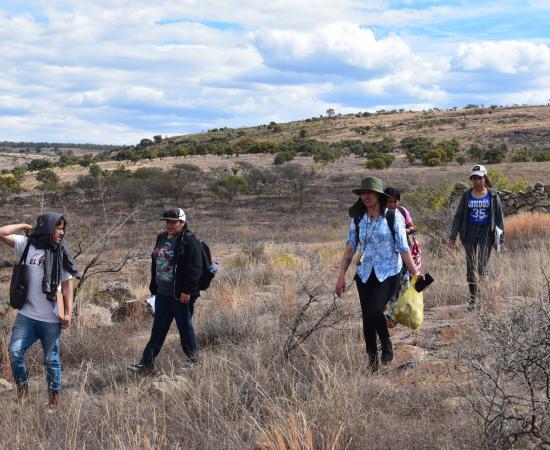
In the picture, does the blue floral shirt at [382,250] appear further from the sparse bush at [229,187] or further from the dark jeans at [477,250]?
the sparse bush at [229,187]

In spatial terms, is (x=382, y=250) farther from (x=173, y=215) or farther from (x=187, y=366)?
(x=187, y=366)

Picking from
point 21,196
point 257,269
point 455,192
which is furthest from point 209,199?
point 257,269

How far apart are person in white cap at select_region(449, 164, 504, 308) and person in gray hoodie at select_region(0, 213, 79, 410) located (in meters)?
4.26

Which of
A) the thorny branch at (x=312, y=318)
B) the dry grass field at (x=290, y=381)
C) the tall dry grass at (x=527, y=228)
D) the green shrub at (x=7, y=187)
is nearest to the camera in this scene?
the dry grass field at (x=290, y=381)

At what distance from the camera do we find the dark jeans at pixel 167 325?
235 inches

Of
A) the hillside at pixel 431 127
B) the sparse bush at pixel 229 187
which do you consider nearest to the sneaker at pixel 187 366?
the sparse bush at pixel 229 187

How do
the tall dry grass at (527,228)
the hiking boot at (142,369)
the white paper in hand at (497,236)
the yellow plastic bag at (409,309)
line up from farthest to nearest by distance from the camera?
1. the tall dry grass at (527,228)
2. the white paper in hand at (497,236)
3. the hiking boot at (142,369)
4. the yellow plastic bag at (409,309)

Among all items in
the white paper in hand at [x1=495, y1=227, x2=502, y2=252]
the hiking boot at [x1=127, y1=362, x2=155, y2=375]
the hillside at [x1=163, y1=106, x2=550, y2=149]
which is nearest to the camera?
the hiking boot at [x1=127, y1=362, x2=155, y2=375]

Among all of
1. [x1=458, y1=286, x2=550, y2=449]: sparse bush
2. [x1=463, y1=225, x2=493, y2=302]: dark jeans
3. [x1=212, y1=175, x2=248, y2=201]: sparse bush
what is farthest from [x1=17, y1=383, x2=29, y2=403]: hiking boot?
[x1=212, y1=175, x2=248, y2=201]: sparse bush

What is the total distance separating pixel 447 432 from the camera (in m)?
3.67

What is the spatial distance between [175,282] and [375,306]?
1783mm

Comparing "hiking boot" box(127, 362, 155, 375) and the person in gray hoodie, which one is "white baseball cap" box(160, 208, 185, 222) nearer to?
the person in gray hoodie

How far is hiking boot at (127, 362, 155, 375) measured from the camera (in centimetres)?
579

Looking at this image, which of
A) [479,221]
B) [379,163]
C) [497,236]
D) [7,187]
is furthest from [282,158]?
[497,236]
